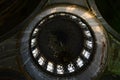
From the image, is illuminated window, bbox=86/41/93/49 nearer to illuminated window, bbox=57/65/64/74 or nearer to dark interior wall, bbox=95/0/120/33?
illuminated window, bbox=57/65/64/74

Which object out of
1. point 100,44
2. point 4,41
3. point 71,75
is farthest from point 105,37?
point 4,41

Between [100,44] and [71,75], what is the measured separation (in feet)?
6.55

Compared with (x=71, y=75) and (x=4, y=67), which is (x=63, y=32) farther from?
(x=4, y=67)

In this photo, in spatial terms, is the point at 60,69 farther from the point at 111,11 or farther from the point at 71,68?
the point at 111,11

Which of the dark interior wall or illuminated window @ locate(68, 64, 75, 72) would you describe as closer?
the dark interior wall

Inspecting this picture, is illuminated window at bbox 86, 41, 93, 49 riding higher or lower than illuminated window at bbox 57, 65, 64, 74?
higher

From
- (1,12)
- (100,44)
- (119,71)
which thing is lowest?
(119,71)

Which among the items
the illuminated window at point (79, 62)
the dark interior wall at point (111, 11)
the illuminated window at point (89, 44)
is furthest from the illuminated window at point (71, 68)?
the dark interior wall at point (111, 11)

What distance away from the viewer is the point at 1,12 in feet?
36.9

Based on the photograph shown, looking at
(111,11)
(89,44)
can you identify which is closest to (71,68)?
(89,44)

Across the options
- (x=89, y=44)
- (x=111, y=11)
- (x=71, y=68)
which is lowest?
(x=71, y=68)

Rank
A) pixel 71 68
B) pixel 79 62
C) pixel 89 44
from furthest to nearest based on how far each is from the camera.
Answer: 1. pixel 79 62
2. pixel 71 68
3. pixel 89 44

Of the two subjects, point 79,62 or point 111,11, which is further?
point 79,62

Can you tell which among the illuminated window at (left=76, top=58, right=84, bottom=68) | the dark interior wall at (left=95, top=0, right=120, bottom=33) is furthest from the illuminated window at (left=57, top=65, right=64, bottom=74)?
the dark interior wall at (left=95, top=0, right=120, bottom=33)
